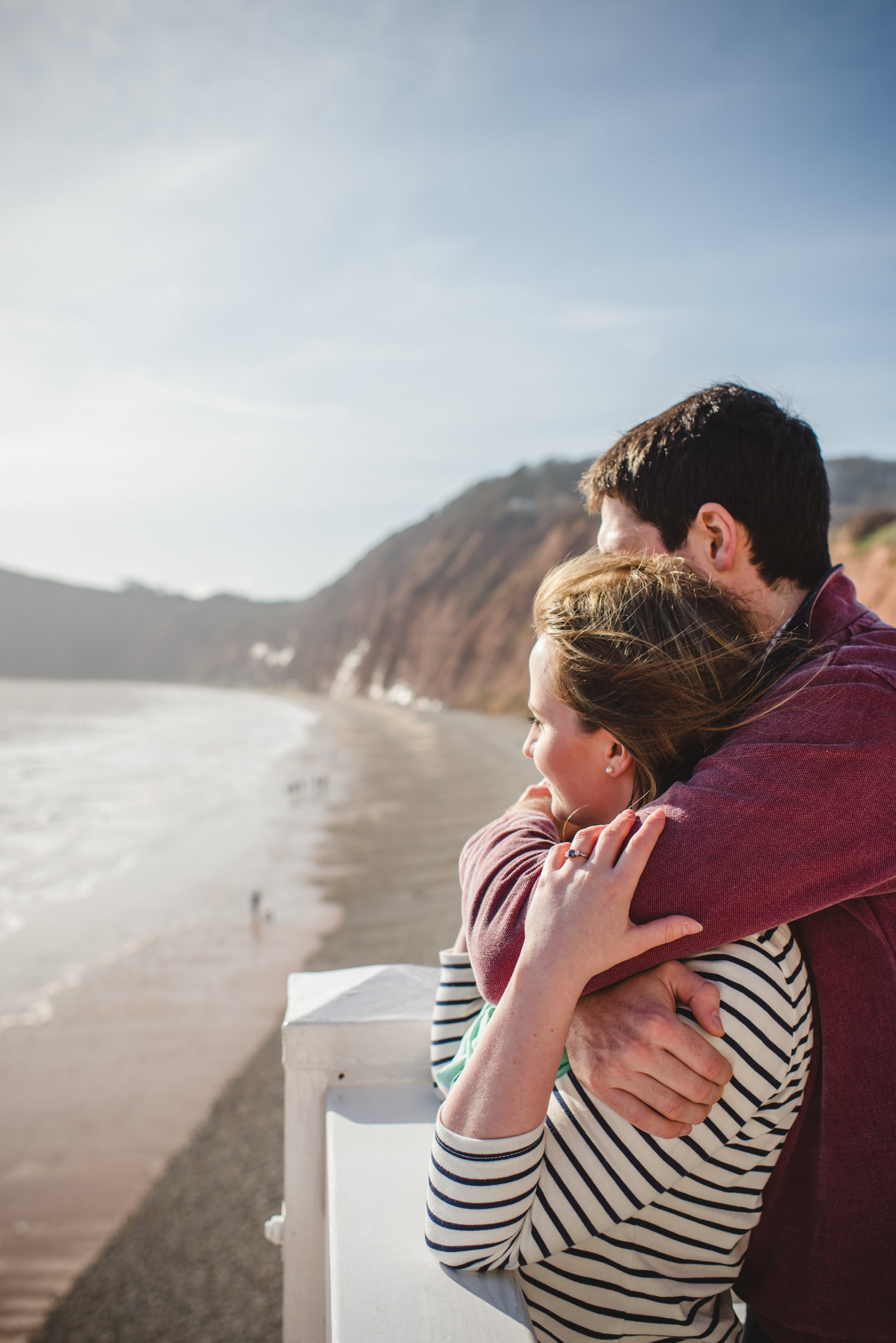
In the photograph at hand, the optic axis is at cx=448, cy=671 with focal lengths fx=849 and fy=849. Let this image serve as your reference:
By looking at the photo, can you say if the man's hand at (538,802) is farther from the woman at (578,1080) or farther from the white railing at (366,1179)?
the white railing at (366,1179)

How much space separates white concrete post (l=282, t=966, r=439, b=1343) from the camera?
1590 millimetres

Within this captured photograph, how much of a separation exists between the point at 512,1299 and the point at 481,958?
1.33 ft

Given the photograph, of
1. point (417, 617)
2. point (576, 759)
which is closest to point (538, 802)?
point (576, 759)

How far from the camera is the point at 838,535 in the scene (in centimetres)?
2319

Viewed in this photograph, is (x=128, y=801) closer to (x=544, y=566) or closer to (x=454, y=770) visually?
(x=454, y=770)

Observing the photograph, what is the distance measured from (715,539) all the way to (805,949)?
859 mm

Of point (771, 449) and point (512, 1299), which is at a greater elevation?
point (771, 449)

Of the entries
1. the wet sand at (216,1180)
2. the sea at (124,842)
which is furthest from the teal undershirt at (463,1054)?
the sea at (124,842)

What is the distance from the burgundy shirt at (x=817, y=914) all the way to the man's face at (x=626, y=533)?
0.56 metres

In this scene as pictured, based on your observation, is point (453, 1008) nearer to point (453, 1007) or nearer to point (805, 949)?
point (453, 1007)

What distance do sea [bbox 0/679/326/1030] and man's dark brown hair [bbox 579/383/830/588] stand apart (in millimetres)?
7506

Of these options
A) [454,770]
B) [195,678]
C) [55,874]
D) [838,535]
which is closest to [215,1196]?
[55,874]

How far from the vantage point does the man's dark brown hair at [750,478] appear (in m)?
1.71

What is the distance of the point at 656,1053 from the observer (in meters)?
1.04
